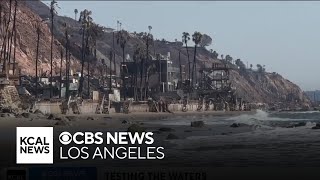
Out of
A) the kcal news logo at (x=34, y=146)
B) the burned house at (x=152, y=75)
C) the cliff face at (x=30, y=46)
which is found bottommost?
the kcal news logo at (x=34, y=146)

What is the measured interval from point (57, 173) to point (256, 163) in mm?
8220

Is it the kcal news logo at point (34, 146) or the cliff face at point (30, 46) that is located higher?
the cliff face at point (30, 46)

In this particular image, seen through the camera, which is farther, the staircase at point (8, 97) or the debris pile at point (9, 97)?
the staircase at point (8, 97)

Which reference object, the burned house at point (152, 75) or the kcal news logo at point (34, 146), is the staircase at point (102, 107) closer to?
the burned house at point (152, 75)

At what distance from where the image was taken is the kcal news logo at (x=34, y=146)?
16203mm

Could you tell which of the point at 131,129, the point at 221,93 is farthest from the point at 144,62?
the point at 131,129

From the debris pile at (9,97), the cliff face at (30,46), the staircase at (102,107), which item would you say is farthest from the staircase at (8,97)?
the cliff face at (30,46)

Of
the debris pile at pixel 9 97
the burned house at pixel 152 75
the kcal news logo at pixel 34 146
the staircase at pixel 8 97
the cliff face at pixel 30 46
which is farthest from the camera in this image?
the burned house at pixel 152 75

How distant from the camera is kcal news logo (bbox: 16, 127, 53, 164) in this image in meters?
16.2

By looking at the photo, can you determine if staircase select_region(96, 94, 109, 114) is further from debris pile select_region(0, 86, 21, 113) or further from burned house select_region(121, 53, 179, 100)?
burned house select_region(121, 53, 179, 100)

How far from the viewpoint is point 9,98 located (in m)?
64.8

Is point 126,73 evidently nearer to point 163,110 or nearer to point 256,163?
point 163,110

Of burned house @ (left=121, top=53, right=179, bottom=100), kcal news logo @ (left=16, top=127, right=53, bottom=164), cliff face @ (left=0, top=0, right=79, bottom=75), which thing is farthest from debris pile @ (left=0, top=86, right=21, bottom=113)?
burned house @ (left=121, top=53, right=179, bottom=100)

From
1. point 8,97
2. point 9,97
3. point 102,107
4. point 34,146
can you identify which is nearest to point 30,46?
point 102,107
